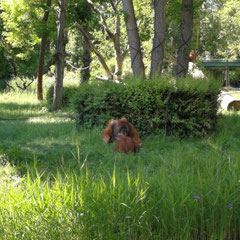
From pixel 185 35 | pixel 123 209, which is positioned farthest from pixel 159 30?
pixel 123 209

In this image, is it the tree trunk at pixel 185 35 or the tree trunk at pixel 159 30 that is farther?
the tree trunk at pixel 185 35

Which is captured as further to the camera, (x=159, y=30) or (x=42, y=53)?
(x=42, y=53)

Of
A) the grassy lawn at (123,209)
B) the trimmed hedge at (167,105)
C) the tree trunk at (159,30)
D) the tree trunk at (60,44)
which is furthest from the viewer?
the tree trunk at (60,44)

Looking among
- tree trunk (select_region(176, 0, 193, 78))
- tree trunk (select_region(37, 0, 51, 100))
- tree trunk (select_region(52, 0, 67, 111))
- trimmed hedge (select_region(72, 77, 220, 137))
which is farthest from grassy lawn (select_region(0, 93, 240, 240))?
tree trunk (select_region(37, 0, 51, 100))

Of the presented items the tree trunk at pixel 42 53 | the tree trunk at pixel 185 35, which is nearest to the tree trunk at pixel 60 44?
the tree trunk at pixel 42 53

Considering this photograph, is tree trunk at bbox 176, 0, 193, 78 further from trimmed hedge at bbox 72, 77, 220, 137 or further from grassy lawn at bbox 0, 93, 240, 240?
grassy lawn at bbox 0, 93, 240, 240

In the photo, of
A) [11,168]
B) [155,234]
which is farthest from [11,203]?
[11,168]

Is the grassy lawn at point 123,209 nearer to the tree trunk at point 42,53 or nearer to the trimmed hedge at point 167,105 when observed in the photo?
the trimmed hedge at point 167,105

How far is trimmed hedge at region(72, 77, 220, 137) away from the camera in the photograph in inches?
358

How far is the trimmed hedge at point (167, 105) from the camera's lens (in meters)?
9.09

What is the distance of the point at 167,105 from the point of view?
911 centimetres

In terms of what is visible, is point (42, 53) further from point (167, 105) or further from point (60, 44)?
point (167, 105)

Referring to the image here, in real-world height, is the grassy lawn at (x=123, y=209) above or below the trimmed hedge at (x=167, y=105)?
below

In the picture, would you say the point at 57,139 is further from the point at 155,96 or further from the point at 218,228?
the point at 218,228
